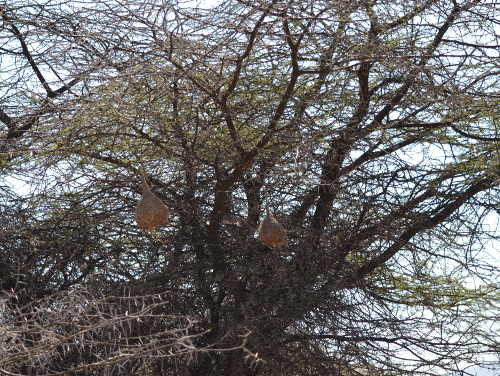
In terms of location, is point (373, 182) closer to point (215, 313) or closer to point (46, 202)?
point (215, 313)

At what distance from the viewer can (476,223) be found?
6.62 m

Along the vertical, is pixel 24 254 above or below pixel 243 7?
below

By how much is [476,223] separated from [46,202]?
3.35 metres

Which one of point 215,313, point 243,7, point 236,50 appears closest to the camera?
point 243,7

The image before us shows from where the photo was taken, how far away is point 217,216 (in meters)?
6.09

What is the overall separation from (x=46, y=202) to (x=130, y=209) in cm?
70

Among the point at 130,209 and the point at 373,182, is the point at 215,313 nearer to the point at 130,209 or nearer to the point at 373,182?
the point at 130,209

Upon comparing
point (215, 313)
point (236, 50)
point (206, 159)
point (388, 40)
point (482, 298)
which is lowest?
point (215, 313)

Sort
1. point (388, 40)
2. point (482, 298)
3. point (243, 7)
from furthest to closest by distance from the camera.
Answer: point (482, 298), point (388, 40), point (243, 7)

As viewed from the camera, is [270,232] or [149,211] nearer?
[149,211]

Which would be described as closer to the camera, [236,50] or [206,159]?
[236,50]

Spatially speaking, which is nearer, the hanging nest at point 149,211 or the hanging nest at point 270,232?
the hanging nest at point 149,211

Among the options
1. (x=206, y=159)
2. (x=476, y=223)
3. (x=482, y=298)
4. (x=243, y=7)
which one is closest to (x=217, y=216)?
(x=206, y=159)

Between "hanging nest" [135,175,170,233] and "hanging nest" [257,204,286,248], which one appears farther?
"hanging nest" [257,204,286,248]
